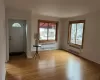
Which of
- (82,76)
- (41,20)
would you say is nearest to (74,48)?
(41,20)

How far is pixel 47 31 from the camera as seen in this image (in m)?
6.92

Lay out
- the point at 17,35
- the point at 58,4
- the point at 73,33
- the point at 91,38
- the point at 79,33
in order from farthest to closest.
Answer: the point at 73,33 → the point at 17,35 → the point at 79,33 → the point at 91,38 → the point at 58,4

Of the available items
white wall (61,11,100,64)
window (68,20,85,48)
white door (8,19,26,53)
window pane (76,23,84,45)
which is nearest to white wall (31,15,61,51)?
white door (8,19,26,53)

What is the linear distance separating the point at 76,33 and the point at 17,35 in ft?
11.6

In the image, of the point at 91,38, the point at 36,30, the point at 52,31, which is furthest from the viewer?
the point at 52,31

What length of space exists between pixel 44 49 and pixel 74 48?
76.4 inches

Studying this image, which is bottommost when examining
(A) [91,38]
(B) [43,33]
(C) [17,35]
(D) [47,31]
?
(A) [91,38]

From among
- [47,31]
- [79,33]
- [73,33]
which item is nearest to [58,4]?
[79,33]

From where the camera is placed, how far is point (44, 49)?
22.5 ft

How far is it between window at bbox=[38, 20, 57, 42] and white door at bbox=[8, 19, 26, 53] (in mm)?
1093

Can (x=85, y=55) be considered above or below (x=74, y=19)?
below

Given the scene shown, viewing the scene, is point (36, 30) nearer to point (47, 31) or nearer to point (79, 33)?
point (47, 31)

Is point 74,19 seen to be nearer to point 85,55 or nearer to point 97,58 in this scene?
point 85,55

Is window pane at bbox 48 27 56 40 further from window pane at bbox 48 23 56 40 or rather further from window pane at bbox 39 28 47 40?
window pane at bbox 39 28 47 40
